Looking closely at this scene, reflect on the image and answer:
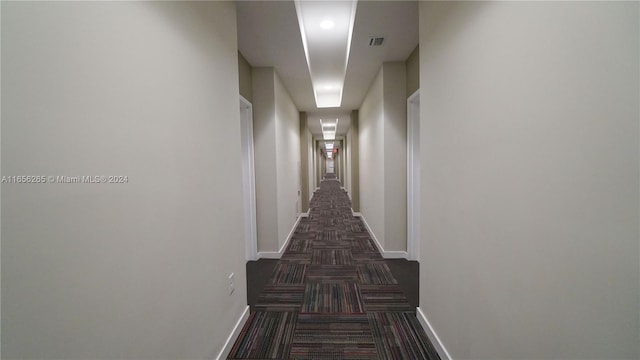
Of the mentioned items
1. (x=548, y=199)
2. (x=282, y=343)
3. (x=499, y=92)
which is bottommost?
(x=282, y=343)

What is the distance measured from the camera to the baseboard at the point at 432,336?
157 cm

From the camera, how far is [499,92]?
1.03 meters

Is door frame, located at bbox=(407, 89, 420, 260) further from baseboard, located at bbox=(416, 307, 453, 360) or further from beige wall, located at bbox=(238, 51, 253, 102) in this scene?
beige wall, located at bbox=(238, 51, 253, 102)

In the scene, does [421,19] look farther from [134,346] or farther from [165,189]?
[134,346]

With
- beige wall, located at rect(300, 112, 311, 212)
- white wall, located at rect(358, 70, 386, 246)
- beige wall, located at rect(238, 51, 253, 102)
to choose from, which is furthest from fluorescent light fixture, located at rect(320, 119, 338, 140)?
beige wall, located at rect(238, 51, 253, 102)

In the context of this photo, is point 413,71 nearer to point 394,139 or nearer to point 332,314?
point 394,139

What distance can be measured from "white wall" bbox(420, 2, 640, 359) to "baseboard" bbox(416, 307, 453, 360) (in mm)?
159

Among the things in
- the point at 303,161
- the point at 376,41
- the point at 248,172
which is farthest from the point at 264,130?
the point at 303,161

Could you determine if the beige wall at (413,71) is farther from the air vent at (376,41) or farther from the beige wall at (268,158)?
the beige wall at (268,158)

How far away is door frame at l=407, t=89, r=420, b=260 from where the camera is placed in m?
3.14

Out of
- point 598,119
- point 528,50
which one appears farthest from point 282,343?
point 528,50

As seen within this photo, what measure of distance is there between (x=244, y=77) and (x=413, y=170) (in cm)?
261

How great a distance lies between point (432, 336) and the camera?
176cm

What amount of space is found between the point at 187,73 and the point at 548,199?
1.76 m
